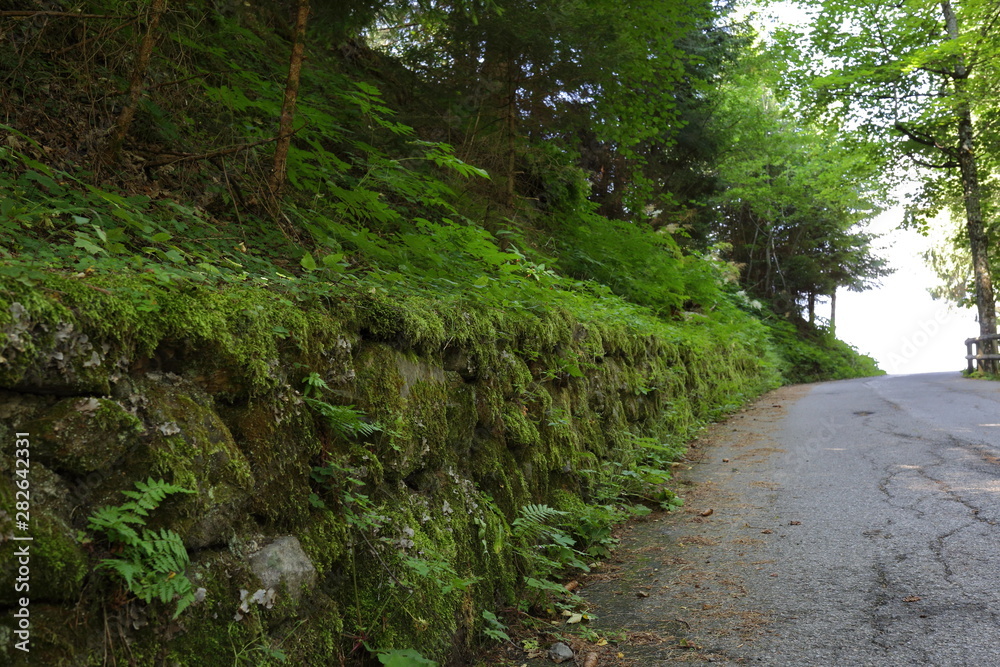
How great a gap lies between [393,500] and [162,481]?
120cm

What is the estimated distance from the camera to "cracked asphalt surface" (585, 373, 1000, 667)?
279cm

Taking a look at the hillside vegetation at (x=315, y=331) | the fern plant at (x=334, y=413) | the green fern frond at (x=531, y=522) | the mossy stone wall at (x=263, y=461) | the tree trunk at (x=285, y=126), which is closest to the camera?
the mossy stone wall at (x=263, y=461)

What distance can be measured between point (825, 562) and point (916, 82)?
59.8 ft

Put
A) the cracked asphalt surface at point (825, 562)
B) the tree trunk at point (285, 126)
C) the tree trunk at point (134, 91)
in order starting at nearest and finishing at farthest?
the cracked asphalt surface at point (825, 562) → the tree trunk at point (134, 91) → the tree trunk at point (285, 126)

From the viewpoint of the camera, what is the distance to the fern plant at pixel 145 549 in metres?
1.73

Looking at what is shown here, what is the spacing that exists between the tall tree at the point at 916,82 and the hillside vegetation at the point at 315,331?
1002cm

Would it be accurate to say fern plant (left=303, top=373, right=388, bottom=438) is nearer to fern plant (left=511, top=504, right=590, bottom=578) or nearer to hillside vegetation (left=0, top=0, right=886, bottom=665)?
hillside vegetation (left=0, top=0, right=886, bottom=665)

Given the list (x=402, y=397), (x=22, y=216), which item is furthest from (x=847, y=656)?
(x=22, y=216)

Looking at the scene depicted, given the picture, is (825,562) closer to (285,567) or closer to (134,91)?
(285,567)

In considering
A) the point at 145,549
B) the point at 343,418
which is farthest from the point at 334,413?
the point at 145,549

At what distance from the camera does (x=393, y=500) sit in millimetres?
2889

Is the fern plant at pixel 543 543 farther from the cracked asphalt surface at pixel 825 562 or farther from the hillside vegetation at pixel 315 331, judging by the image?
the cracked asphalt surface at pixel 825 562

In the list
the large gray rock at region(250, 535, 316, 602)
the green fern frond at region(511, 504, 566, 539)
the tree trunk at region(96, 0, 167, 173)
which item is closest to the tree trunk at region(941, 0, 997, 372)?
the green fern frond at region(511, 504, 566, 539)

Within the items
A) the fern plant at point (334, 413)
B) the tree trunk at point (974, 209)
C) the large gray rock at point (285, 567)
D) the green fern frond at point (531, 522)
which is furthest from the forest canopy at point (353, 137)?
the tree trunk at point (974, 209)
